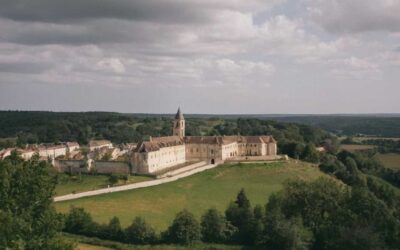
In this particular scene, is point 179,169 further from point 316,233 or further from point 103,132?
point 103,132

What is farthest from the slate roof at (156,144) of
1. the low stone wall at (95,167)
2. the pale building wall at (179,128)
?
the pale building wall at (179,128)

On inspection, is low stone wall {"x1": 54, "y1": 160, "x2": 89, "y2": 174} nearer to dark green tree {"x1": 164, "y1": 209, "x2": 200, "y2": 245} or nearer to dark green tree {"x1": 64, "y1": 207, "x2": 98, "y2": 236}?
dark green tree {"x1": 64, "y1": 207, "x2": 98, "y2": 236}

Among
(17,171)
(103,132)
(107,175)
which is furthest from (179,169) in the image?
(103,132)

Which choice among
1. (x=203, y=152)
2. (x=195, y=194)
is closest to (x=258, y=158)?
(x=203, y=152)

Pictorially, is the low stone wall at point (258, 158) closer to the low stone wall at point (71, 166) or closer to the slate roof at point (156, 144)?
the slate roof at point (156, 144)

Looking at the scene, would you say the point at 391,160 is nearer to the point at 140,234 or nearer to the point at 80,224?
the point at 140,234

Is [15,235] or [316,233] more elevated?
[15,235]
